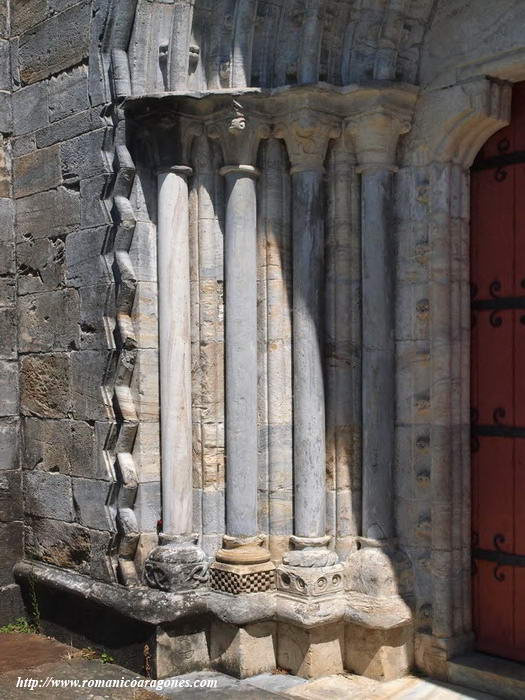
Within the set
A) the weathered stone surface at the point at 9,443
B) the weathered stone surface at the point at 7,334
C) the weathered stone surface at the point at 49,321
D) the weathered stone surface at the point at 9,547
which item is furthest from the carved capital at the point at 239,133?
the weathered stone surface at the point at 9,547

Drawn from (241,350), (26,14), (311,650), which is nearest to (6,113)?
(26,14)

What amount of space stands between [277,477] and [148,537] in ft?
2.23

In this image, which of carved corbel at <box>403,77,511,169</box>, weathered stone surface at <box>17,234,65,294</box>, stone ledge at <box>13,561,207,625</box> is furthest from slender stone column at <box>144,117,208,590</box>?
carved corbel at <box>403,77,511,169</box>

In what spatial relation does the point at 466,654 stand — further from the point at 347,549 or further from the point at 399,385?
the point at 399,385

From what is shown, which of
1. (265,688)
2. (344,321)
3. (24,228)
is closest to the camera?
(265,688)

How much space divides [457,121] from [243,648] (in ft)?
8.44

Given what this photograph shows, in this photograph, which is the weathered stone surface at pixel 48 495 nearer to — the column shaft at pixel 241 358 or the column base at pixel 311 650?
the column shaft at pixel 241 358

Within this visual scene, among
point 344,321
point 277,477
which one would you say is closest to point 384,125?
point 344,321

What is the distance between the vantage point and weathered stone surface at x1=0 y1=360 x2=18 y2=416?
5.07 metres

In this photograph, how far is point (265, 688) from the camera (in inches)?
162

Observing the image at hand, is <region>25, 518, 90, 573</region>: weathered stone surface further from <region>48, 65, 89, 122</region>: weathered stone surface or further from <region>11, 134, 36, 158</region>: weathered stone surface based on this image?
<region>48, 65, 89, 122</region>: weathered stone surface

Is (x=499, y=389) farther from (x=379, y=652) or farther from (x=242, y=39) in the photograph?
(x=242, y=39)

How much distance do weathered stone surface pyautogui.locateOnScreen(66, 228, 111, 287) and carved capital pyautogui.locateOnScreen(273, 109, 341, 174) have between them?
0.98 m

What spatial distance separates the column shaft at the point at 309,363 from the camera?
436cm
